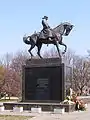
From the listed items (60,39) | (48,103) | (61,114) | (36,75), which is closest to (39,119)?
(61,114)

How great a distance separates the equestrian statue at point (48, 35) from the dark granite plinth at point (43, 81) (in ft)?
4.33

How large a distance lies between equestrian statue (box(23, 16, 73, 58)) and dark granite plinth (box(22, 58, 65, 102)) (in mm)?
1319

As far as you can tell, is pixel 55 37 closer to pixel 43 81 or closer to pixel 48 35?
pixel 48 35

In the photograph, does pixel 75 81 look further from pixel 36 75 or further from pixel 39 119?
pixel 39 119

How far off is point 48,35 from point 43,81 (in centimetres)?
326

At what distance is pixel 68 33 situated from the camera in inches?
998

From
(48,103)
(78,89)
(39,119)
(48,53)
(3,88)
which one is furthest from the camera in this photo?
(48,53)

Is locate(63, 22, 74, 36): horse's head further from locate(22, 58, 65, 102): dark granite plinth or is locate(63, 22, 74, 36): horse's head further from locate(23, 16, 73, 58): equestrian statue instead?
locate(22, 58, 65, 102): dark granite plinth

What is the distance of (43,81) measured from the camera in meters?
24.0

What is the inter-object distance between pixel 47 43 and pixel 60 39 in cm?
100

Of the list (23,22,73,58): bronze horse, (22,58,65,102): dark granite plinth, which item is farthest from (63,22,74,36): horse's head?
(22,58,65,102): dark granite plinth

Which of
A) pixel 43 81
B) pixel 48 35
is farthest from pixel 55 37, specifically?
pixel 43 81

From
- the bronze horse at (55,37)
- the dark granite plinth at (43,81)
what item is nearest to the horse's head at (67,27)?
the bronze horse at (55,37)

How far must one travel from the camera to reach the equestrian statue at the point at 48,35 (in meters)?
24.5
